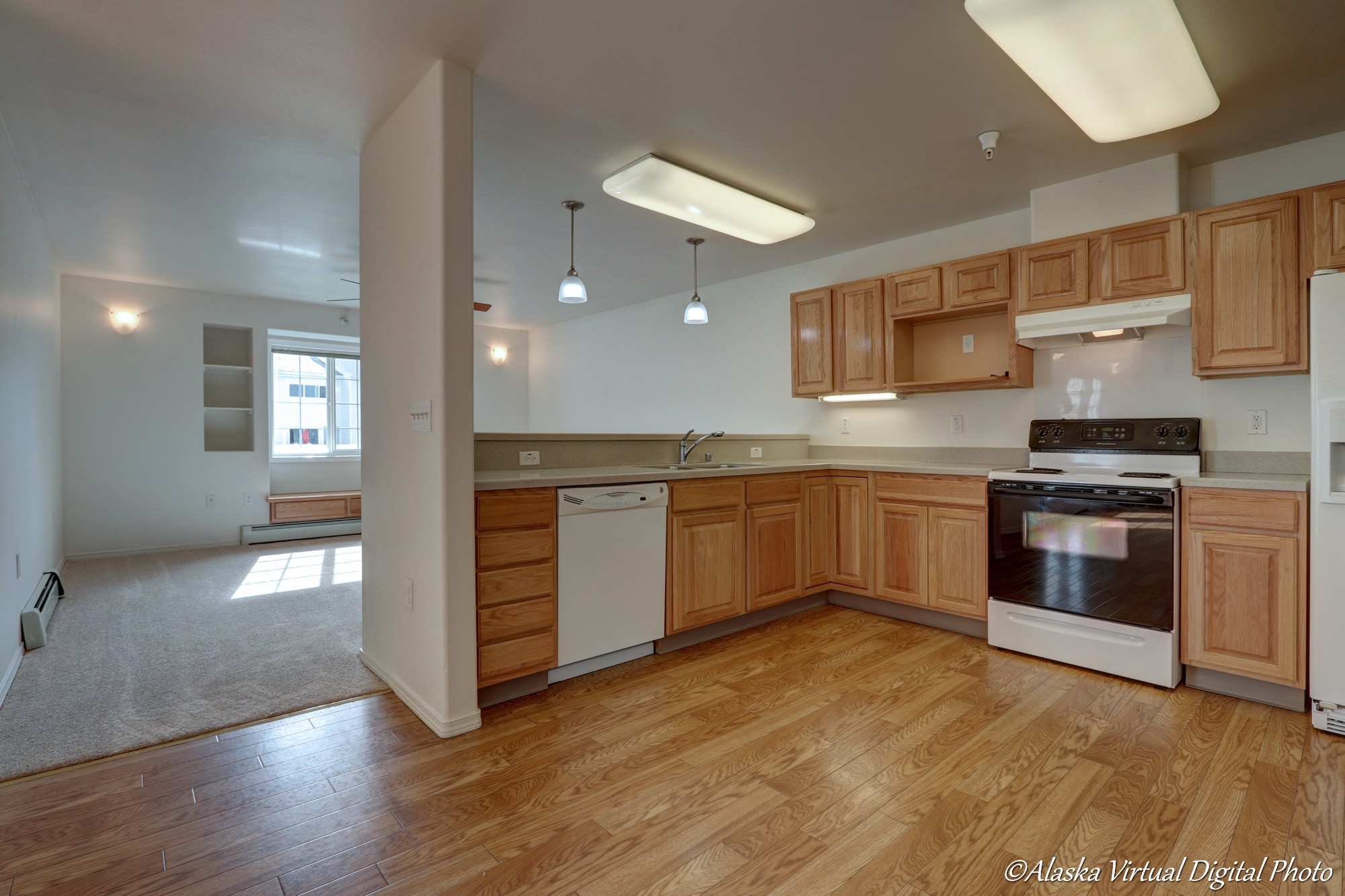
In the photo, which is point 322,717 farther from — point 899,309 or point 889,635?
point 899,309

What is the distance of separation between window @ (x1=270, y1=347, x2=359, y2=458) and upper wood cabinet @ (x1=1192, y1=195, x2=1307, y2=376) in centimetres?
756

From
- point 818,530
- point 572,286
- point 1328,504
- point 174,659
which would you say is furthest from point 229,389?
point 1328,504

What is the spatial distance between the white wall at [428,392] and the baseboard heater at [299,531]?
14.3 ft

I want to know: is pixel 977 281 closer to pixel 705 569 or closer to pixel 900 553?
pixel 900 553

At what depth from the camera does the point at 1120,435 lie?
3354 millimetres

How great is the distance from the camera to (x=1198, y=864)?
5.53 ft

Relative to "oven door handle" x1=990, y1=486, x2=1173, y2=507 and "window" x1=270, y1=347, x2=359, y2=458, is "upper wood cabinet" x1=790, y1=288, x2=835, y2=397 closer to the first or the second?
"oven door handle" x1=990, y1=486, x2=1173, y2=507

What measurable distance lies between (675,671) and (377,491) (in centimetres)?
166

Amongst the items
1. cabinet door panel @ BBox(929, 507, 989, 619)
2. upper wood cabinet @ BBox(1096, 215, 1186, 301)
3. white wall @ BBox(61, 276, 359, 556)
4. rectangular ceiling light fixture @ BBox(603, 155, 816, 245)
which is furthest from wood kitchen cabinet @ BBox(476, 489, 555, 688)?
white wall @ BBox(61, 276, 359, 556)

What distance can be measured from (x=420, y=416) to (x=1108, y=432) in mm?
3437

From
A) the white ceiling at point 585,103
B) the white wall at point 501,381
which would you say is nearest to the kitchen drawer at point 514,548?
the white ceiling at point 585,103

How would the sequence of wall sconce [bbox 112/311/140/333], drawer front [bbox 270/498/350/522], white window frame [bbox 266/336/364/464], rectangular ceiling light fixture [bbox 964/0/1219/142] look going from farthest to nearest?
white window frame [bbox 266/336/364/464]
drawer front [bbox 270/498/350/522]
wall sconce [bbox 112/311/140/333]
rectangular ceiling light fixture [bbox 964/0/1219/142]

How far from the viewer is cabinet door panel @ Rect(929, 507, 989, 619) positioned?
11.3 feet

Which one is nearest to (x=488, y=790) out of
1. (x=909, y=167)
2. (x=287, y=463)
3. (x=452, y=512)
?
(x=452, y=512)
